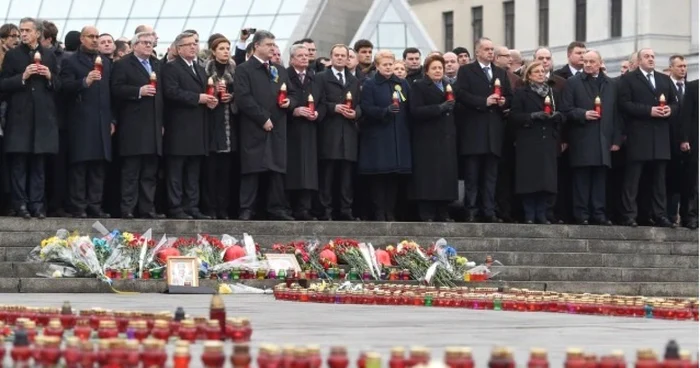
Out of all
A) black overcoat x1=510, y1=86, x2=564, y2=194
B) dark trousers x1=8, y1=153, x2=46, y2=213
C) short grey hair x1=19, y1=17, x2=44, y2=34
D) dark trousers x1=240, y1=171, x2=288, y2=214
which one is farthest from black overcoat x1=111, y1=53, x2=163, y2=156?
black overcoat x1=510, y1=86, x2=564, y2=194

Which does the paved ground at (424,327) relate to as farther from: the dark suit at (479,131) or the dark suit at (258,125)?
the dark suit at (479,131)

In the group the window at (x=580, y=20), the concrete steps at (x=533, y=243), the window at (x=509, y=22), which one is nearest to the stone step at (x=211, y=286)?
the concrete steps at (x=533, y=243)

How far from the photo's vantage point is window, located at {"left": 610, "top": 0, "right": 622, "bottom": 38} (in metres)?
67.8

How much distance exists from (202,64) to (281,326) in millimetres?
8306

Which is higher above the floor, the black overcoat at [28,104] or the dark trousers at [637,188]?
the black overcoat at [28,104]

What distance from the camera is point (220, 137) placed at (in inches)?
A: 787

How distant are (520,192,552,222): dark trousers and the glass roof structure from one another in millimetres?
23787

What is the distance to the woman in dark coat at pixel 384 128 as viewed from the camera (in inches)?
814

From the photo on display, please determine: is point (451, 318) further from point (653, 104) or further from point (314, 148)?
point (653, 104)

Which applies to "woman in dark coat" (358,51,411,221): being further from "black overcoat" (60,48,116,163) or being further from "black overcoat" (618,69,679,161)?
"black overcoat" (60,48,116,163)

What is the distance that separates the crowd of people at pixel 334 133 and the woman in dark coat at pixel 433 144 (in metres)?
0.02

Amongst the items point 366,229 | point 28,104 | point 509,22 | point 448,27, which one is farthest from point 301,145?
point 448,27

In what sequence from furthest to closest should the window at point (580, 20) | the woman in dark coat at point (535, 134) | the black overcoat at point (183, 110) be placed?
the window at point (580, 20) → the woman in dark coat at point (535, 134) → the black overcoat at point (183, 110)

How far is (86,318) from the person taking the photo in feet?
36.1
